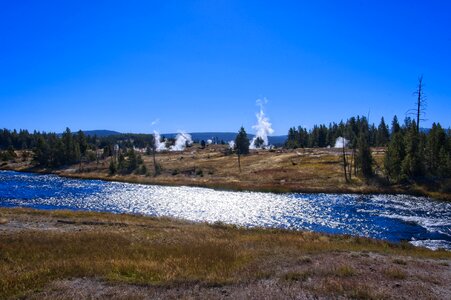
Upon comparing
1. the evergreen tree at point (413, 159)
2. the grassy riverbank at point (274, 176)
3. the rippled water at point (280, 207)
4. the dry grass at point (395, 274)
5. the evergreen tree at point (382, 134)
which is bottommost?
the rippled water at point (280, 207)

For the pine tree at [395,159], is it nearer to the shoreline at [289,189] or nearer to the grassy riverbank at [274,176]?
the grassy riverbank at [274,176]

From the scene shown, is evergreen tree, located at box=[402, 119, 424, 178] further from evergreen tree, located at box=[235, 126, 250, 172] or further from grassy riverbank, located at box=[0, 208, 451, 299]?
evergreen tree, located at box=[235, 126, 250, 172]

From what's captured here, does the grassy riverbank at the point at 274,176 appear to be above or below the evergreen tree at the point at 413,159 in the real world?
below

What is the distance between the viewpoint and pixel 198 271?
55.4 ft

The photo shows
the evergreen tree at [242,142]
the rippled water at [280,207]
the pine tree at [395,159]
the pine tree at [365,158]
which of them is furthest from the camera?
the evergreen tree at [242,142]

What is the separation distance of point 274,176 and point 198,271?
84304mm

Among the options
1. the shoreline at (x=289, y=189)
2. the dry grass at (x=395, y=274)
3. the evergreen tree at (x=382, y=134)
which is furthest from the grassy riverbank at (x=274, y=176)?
the dry grass at (x=395, y=274)

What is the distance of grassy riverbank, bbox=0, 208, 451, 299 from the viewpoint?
14070 mm

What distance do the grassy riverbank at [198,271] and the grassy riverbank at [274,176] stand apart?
58790mm

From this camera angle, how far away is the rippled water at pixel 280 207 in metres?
44.9

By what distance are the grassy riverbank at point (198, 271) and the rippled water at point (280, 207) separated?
67.4 feet

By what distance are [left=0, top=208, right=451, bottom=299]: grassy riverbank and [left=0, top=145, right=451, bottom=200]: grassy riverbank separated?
58.8 meters

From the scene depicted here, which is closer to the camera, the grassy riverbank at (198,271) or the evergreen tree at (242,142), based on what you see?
the grassy riverbank at (198,271)

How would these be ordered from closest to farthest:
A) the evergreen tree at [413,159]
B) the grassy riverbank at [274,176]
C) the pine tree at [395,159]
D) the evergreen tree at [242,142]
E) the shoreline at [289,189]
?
the shoreline at [289,189]
the evergreen tree at [413,159]
the grassy riverbank at [274,176]
the pine tree at [395,159]
the evergreen tree at [242,142]
